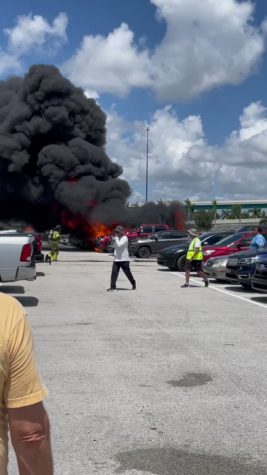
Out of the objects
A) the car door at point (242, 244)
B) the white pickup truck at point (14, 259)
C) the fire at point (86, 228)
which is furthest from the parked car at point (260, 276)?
the fire at point (86, 228)

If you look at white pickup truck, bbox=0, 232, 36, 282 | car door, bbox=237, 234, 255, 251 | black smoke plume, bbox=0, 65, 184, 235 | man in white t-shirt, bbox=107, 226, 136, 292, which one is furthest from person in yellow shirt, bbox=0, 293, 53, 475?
black smoke plume, bbox=0, 65, 184, 235

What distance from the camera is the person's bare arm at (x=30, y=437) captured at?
202 centimetres

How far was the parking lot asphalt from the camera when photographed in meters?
4.07

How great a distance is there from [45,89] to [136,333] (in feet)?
128

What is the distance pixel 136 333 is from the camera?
8750 millimetres

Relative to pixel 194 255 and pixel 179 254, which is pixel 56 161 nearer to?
pixel 179 254

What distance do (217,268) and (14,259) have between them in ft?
21.5

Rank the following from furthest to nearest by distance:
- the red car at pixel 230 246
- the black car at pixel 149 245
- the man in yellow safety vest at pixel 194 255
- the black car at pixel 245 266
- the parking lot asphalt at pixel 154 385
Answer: the black car at pixel 149 245
the red car at pixel 230 246
the man in yellow safety vest at pixel 194 255
the black car at pixel 245 266
the parking lot asphalt at pixel 154 385

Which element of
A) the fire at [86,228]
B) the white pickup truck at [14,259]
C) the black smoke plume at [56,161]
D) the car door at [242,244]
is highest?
the black smoke plume at [56,161]

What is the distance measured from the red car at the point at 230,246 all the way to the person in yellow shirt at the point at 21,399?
16292mm

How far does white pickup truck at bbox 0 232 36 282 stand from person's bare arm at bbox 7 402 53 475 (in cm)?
959

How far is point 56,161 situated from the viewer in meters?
42.3

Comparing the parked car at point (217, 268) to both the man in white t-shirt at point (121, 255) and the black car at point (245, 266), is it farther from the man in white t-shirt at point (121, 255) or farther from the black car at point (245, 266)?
the man in white t-shirt at point (121, 255)

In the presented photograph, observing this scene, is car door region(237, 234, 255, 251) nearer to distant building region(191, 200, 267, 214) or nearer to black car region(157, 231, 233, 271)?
black car region(157, 231, 233, 271)
